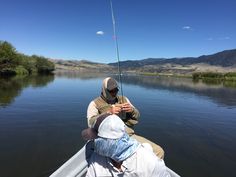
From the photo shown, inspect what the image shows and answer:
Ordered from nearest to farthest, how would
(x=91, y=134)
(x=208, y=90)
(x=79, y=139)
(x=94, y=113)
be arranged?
(x=91, y=134) < (x=94, y=113) < (x=79, y=139) < (x=208, y=90)

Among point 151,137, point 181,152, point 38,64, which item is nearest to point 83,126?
point 151,137

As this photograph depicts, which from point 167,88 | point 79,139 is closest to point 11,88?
point 79,139

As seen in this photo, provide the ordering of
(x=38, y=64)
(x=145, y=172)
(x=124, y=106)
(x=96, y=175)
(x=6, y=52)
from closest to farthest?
(x=145, y=172) → (x=96, y=175) → (x=124, y=106) → (x=6, y=52) → (x=38, y=64)

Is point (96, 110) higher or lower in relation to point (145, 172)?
higher

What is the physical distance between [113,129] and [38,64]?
3975 inches

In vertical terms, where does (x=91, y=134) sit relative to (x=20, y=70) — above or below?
above

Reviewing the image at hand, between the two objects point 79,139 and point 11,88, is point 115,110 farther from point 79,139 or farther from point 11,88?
point 11,88

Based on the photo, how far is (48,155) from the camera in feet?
29.7

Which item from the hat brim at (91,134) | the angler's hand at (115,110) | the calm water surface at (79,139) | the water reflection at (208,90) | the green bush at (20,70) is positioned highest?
the angler's hand at (115,110)

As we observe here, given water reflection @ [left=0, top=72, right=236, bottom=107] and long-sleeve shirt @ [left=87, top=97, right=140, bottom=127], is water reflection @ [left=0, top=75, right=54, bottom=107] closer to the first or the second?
water reflection @ [left=0, top=72, right=236, bottom=107]

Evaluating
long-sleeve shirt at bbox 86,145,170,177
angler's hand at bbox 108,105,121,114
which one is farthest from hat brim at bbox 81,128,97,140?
angler's hand at bbox 108,105,121,114

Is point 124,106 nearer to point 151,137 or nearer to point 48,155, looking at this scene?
point 48,155

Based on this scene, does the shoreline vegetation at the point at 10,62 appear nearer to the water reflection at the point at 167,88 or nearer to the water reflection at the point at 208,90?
the water reflection at the point at 167,88

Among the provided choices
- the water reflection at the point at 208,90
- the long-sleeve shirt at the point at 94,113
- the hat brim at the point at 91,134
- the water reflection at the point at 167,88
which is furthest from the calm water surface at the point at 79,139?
the water reflection at the point at 208,90
